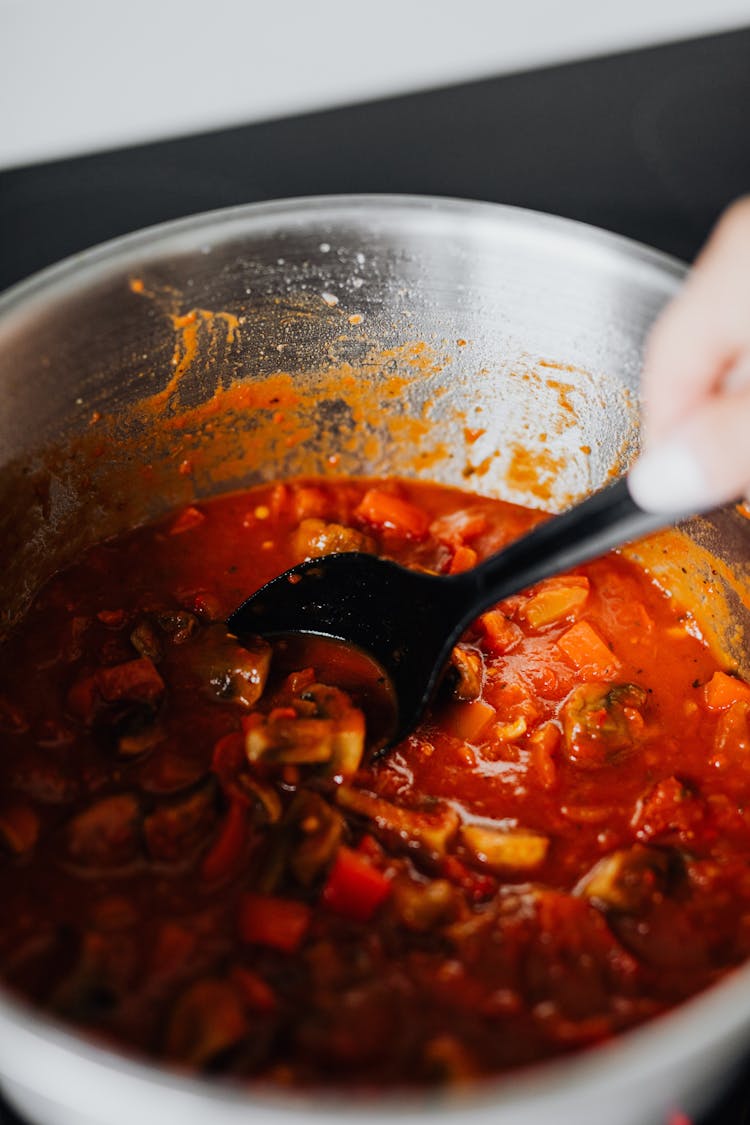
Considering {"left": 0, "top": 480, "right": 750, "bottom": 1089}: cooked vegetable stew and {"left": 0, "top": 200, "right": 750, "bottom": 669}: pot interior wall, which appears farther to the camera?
{"left": 0, "top": 200, "right": 750, "bottom": 669}: pot interior wall

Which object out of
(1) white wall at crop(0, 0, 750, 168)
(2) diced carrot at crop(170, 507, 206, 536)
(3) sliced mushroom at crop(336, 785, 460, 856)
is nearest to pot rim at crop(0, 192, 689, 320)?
(2) diced carrot at crop(170, 507, 206, 536)

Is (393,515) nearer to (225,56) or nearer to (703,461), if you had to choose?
(703,461)

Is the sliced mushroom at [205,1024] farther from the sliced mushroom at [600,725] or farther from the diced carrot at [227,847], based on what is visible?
the sliced mushroom at [600,725]

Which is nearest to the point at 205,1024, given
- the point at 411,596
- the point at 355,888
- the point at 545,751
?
the point at 355,888

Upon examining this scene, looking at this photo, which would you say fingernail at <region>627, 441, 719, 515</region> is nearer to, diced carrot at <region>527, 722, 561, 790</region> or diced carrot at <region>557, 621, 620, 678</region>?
diced carrot at <region>527, 722, 561, 790</region>

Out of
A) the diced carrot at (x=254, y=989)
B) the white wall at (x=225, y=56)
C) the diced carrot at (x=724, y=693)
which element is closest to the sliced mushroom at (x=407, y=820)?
the diced carrot at (x=254, y=989)

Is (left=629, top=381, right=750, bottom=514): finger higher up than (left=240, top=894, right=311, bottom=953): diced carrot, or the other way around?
(left=629, top=381, right=750, bottom=514): finger

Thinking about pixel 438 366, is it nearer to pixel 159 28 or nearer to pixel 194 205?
pixel 194 205
